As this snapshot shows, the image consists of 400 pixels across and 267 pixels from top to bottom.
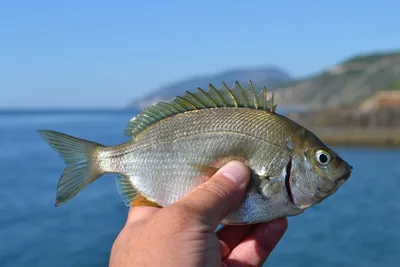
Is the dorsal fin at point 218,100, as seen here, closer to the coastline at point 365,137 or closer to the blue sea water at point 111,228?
the blue sea water at point 111,228

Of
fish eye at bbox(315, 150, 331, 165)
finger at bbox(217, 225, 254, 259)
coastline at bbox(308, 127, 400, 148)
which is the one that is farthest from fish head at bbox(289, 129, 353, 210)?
coastline at bbox(308, 127, 400, 148)

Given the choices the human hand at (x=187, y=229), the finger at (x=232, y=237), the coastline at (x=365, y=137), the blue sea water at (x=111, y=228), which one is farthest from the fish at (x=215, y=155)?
the coastline at (x=365, y=137)

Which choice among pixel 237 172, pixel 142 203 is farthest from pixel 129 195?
pixel 237 172

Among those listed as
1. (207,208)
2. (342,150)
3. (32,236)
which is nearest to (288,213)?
(207,208)

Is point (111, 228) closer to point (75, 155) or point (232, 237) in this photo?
point (232, 237)

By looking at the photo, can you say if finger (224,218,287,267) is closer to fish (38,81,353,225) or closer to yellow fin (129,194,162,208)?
fish (38,81,353,225)

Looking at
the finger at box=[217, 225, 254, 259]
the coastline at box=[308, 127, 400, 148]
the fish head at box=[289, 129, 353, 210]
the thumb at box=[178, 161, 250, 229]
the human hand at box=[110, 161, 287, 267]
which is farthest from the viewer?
the coastline at box=[308, 127, 400, 148]

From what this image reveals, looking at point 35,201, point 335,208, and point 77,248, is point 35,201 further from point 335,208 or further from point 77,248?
point 335,208
